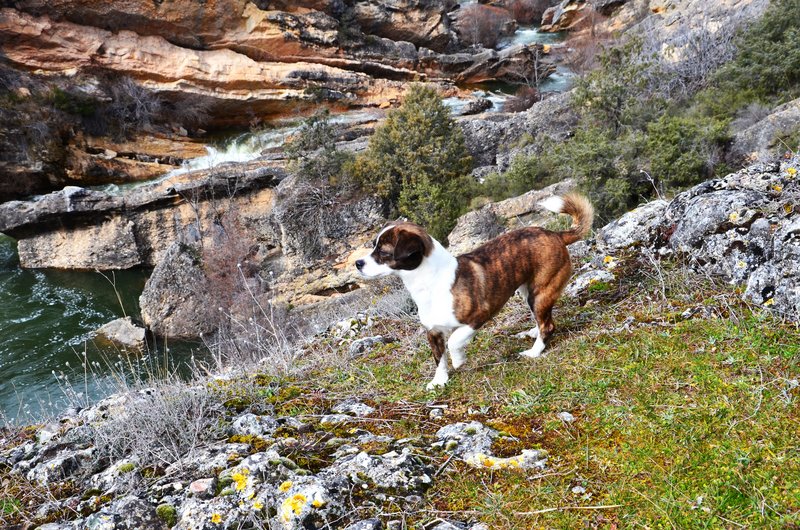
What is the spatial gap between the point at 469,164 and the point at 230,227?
33.2 feet

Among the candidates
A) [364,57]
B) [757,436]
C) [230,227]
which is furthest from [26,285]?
[757,436]

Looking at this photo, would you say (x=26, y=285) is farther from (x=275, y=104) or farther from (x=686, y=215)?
(x=686, y=215)

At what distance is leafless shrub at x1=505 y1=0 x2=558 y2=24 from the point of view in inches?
1634

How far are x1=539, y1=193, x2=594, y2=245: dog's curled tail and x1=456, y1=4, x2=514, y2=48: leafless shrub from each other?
118ft

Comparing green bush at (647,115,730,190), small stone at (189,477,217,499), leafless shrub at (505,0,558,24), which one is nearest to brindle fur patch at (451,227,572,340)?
Answer: small stone at (189,477,217,499)

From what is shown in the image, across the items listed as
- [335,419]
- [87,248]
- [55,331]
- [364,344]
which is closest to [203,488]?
[335,419]

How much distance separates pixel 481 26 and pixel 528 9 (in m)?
7.10

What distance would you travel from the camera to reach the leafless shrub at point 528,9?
136ft

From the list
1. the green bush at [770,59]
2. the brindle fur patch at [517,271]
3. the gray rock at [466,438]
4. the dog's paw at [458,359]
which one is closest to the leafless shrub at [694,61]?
the green bush at [770,59]

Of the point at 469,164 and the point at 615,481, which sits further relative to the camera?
the point at 469,164

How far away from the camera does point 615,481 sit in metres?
2.27

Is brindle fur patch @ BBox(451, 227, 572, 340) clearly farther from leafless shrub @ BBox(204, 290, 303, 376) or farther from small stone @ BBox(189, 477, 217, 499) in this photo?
leafless shrub @ BBox(204, 290, 303, 376)

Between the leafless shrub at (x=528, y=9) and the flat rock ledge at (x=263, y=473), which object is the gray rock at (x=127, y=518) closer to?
the flat rock ledge at (x=263, y=473)

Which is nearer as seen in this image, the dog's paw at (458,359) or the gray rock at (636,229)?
the dog's paw at (458,359)
